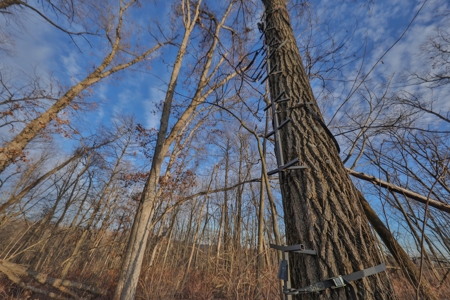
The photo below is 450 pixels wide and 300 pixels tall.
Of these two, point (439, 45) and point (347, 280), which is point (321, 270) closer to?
point (347, 280)

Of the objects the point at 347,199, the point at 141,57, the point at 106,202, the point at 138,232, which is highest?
the point at 141,57

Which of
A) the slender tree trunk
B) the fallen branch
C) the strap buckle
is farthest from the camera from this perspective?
the fallen branch

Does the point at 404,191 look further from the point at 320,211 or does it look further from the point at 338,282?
the point at 338,282

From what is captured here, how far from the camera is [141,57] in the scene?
8.90 metres

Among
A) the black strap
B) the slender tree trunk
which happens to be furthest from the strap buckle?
the slender tree trunk

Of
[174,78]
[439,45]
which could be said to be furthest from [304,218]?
[439,45]

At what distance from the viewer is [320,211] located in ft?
3.26

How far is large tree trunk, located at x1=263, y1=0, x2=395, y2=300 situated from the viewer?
2.68 feet

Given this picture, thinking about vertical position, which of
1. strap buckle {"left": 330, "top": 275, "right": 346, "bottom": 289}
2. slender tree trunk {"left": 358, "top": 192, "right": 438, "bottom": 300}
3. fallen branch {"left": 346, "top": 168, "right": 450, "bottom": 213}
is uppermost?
fallen branch {"left": 346, "top": 168, "right": 450, "bottom": 213}

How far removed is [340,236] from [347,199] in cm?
24

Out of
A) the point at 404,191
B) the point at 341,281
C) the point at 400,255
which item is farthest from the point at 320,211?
the point at 404,191

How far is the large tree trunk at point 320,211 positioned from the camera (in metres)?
0.82

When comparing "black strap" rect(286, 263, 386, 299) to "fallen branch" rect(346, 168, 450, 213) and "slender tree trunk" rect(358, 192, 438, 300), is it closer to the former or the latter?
"slender tree trunk" rect(358, 192, 438, 300)

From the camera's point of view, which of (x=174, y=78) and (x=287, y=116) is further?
(x=174, y=78)
